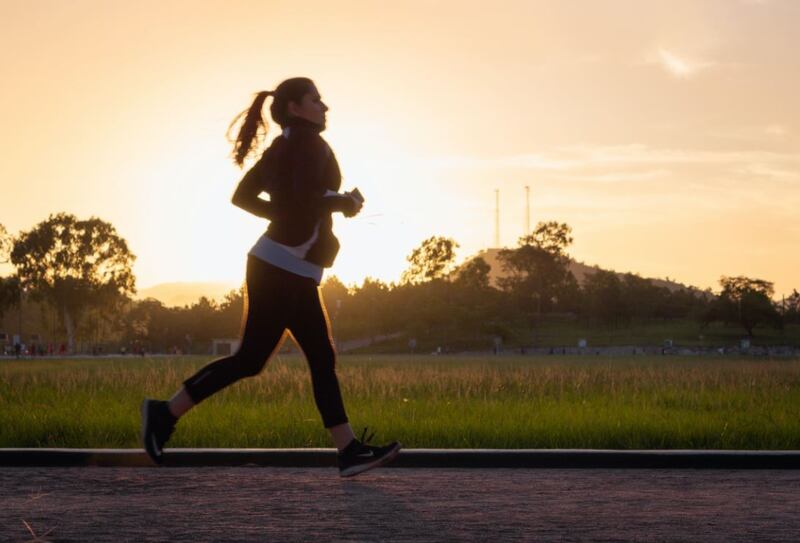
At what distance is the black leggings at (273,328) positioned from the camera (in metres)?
5.92

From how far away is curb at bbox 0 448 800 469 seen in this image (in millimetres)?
7023

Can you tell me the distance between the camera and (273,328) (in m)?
5.94

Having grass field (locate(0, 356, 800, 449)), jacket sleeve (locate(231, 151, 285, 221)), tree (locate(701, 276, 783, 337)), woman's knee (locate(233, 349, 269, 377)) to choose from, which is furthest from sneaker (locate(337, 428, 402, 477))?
tree (locate(701, 276, 783, 337))

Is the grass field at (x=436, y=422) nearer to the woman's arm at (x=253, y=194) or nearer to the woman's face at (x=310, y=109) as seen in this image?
the woman's arm at (x=253, y=194)

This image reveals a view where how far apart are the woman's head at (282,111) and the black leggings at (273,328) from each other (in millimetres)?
670

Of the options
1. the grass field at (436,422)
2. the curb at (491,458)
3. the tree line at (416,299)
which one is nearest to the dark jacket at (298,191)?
the curb at (491,458)

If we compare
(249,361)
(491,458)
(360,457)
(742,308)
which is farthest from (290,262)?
(742,308)

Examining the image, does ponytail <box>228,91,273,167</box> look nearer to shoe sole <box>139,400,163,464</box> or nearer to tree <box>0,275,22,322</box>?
shoe sole <box>139,400,163,464</box>

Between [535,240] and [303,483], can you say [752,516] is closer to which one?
[303,483]

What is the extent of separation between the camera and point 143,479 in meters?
6.50

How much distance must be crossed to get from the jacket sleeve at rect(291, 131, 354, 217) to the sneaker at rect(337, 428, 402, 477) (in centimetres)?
130

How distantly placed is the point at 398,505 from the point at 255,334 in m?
1.22

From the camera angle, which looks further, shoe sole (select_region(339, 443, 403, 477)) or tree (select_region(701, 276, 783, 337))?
tree (select_region(701, 276, 783, 337))

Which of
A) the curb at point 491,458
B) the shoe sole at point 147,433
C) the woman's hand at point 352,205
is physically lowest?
the curb at point 491,458
